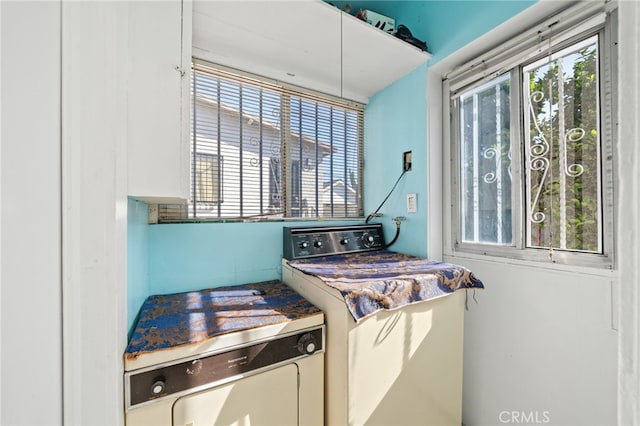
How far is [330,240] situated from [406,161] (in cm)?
77

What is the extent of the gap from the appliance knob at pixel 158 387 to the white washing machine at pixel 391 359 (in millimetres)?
618

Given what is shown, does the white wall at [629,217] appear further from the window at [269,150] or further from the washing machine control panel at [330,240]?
the window at [269,150]

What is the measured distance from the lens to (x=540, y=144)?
1.23m

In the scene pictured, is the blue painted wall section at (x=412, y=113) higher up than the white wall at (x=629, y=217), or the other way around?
the blue painted wall section at (x=412, y=113)

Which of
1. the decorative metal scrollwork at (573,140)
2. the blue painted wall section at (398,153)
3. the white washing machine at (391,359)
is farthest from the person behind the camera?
the blue painted wall section at (398,153)

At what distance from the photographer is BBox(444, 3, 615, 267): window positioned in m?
1.05

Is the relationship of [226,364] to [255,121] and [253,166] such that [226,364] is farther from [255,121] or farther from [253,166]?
[255,121]

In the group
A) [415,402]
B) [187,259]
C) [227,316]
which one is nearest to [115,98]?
[227,316]

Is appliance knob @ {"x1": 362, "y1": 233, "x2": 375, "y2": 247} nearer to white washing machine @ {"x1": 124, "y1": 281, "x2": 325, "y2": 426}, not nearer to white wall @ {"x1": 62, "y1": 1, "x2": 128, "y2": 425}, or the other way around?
white washing machine @ {"x1": 124, "y1": 281, "x2": 325, "y2": 426}

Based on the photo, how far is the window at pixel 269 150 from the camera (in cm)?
153

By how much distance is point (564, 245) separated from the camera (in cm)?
115

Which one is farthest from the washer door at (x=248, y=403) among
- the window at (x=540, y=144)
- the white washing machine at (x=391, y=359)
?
the window at (x=540, y=144)

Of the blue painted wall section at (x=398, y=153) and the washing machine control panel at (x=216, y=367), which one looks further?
the blue painted wall section at (x=398, y=153)

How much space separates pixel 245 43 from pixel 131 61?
0.80 m
